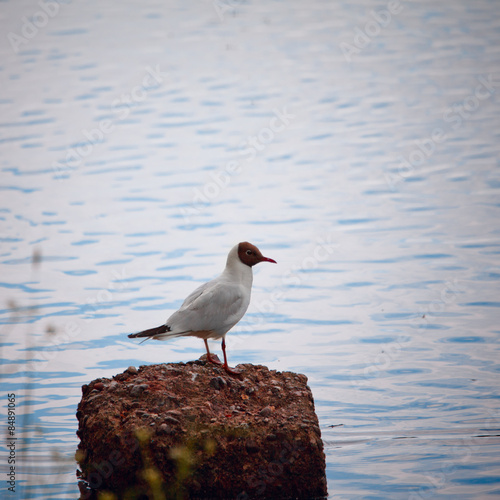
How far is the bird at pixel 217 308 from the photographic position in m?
6.10

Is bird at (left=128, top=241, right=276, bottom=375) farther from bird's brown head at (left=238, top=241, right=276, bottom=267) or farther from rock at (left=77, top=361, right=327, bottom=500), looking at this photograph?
rock at (left=77, top=361, right=327, bottom=500)

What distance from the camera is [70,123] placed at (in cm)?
1550

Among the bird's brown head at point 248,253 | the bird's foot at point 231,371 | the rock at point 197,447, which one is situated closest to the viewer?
the rock at point 197,447

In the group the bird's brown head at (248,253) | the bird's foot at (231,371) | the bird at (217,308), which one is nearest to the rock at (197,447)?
the bird's foot at (231,371)

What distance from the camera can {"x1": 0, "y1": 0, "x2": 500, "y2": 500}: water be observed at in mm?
6902

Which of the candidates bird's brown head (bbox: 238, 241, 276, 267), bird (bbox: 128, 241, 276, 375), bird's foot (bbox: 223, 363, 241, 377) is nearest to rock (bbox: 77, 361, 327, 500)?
bird's foot (bbox: 223, 363, 241, 377)

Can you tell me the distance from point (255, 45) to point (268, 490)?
1625cm

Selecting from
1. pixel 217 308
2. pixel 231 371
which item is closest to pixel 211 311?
pixel 217 308

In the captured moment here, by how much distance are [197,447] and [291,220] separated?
6.52 meters

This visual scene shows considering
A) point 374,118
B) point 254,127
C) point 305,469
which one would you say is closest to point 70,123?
point 254,127

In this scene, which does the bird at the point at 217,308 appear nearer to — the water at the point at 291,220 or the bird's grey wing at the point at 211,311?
the bird's grey wing at the point at 211,311

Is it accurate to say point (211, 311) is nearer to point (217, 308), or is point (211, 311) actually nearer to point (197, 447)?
point (217, 308)

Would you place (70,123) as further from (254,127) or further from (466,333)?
(466,333)

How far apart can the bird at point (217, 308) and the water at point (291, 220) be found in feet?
3.78
